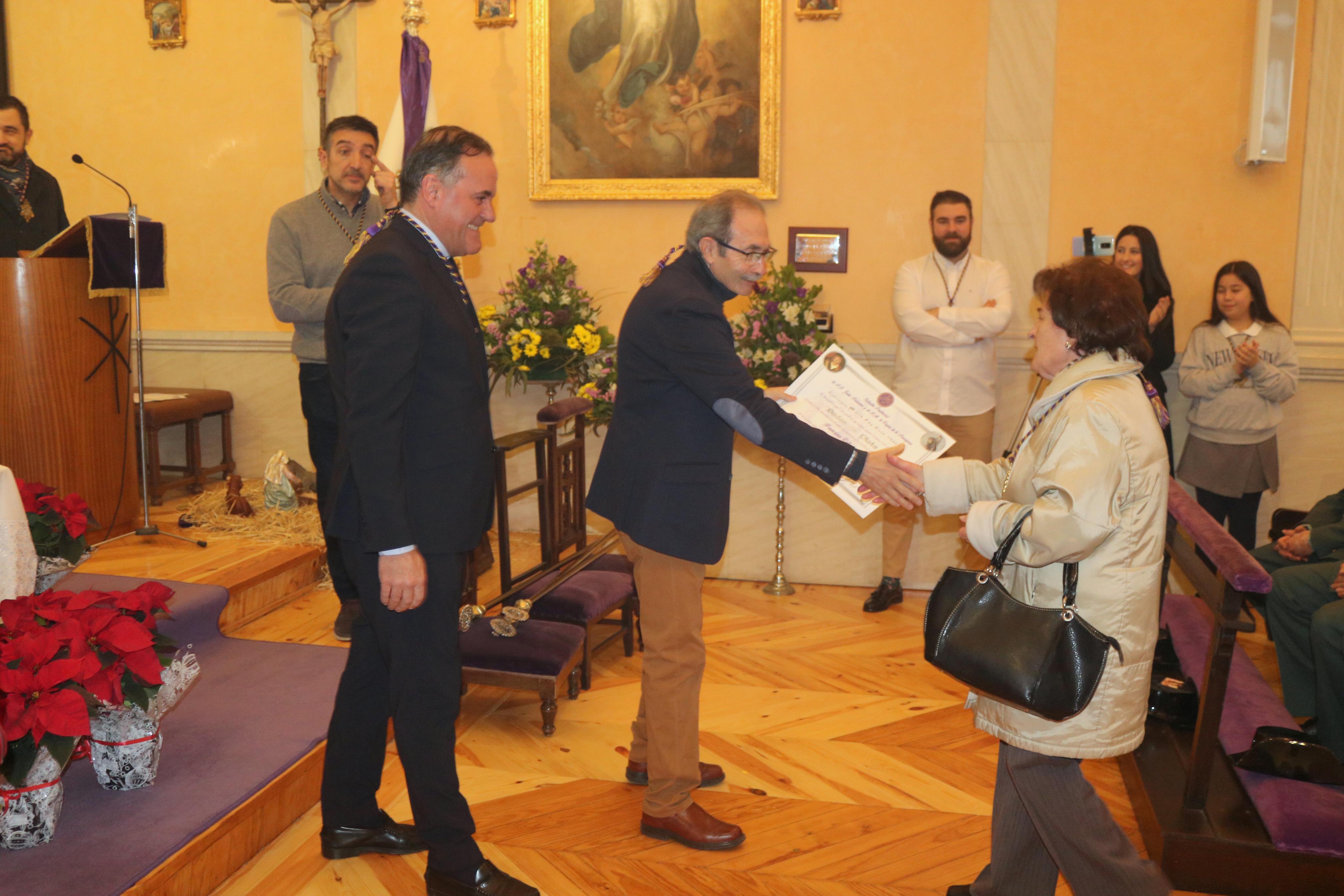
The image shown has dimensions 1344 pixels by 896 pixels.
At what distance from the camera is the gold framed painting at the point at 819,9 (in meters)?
5.59

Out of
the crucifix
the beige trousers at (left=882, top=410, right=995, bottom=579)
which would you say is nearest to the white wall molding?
the crucifix

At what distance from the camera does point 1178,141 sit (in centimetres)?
536

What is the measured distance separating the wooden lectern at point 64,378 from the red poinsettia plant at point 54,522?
112cm

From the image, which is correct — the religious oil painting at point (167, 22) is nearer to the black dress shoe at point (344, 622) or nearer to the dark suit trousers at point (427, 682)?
the black dress shoe at point (344, 622)

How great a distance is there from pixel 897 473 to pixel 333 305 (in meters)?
1.48

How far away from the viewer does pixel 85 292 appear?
4.60 meters

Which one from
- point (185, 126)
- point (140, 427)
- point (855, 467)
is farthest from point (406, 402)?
point (185, 126)

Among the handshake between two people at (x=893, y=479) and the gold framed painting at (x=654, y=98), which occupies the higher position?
the gold framed painting at (x=654, y=98)

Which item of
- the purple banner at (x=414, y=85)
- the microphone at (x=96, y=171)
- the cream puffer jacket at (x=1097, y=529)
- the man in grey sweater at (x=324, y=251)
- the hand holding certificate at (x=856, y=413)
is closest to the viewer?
the cream puffer jacket at (x=1097, y=529)

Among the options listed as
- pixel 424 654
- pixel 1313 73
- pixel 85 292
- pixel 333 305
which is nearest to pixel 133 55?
pixel 85 292

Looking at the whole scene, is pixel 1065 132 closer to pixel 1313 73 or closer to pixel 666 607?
pixel 1313 73

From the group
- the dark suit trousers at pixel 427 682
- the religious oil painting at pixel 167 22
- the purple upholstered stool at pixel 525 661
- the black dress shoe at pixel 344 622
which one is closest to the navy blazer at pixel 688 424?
the dark suit trousers at pixel 427 682

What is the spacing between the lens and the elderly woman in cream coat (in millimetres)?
2088

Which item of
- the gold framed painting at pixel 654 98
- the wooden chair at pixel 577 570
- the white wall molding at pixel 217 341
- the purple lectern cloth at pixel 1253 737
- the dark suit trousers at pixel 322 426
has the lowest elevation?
the purple lectern cloth at pixel 1253 737
